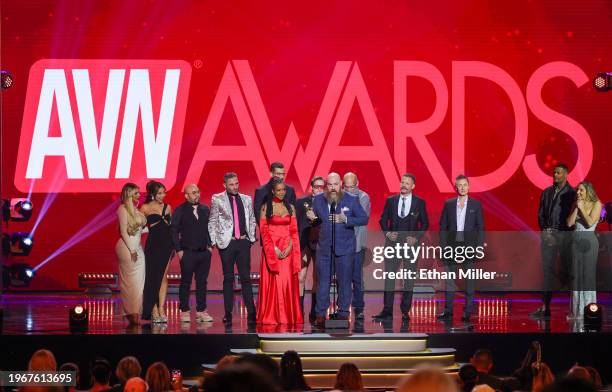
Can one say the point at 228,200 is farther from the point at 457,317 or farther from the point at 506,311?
the point at 506,311

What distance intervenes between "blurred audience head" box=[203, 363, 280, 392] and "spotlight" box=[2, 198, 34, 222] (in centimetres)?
1035

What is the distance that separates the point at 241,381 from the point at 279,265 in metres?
7.21

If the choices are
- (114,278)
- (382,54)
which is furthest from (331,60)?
(114,278)

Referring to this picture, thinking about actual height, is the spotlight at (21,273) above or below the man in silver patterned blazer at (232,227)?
below

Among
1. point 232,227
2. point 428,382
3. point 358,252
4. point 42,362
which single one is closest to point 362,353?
point 358,252

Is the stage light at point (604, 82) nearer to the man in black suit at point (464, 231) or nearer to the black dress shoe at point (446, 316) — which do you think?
the man in black suit at point (464, 231)

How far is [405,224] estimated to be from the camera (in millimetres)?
9555

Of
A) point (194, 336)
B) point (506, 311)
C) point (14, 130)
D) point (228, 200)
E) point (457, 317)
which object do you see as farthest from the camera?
point (14, 130)

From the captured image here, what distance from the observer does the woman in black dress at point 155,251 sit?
9.34 m

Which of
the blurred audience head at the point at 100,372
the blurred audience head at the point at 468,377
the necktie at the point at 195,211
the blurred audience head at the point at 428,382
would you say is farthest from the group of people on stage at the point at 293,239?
the blurred audience head at the point at 428,382

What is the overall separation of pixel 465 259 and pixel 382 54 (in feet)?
15.7

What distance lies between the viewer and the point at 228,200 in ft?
30.7

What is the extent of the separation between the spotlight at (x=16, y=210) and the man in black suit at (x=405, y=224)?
15.2ft

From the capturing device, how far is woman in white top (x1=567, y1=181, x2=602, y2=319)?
9.41 metres
